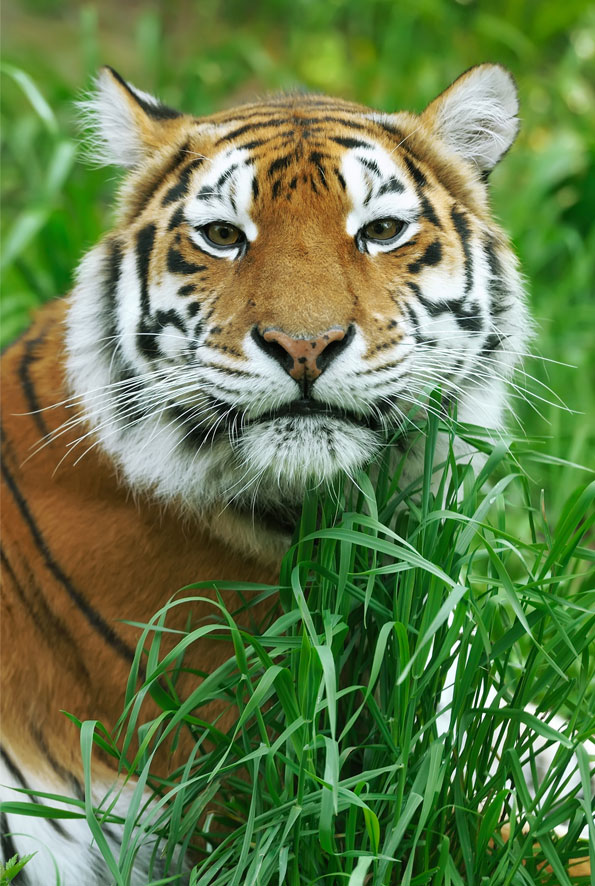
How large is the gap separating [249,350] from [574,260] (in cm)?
274

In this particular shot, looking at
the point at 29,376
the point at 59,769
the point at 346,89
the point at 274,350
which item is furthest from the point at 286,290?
the point at 346,89

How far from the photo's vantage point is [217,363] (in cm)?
172

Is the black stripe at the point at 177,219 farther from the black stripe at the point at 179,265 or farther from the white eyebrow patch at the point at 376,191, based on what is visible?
the white eyebrow patch at the point at 376,191

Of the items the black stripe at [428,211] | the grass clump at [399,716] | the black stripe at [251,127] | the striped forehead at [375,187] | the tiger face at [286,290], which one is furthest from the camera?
the black stripe at [251,127]

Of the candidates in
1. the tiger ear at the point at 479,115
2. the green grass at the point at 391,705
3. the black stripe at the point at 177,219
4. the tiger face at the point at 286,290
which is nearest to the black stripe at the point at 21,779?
the green grass at the point at 391,705

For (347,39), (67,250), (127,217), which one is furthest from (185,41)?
(127,217)

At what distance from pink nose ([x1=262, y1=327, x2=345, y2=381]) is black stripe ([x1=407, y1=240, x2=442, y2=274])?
0.31m

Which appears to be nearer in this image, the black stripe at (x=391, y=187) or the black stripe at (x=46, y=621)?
the black stripe at (x=391, y=187)

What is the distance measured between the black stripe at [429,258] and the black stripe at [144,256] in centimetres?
53

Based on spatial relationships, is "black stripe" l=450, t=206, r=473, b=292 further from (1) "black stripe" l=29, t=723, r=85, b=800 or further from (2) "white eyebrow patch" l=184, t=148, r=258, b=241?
(1) "black stripe" l=29, t=723, r=85, b=800

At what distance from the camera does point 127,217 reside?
2111 millimetres

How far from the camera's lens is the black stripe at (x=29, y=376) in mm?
2125

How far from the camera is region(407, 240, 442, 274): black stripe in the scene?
6.04 feet

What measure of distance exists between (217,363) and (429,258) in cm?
47
